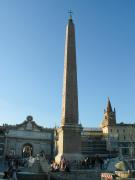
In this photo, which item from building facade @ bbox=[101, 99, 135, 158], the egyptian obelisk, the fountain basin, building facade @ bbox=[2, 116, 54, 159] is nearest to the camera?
the fountain basin

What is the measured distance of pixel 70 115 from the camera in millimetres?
26172

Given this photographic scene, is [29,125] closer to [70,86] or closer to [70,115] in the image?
[70,86]

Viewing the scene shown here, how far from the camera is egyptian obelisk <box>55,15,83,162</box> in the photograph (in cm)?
2555

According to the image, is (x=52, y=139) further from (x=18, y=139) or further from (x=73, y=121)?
(x=73, y=121)

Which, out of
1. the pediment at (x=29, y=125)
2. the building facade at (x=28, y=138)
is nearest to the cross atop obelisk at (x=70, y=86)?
the building facade at (x=28, y=138)

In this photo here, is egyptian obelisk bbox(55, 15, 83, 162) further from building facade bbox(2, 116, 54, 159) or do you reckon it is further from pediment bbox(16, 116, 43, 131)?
pediment bbox(16, 116, 43, 131)

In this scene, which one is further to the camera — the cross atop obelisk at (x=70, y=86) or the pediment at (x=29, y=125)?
the pediment at (x=29, y=125)

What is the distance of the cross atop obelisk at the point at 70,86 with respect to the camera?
26.2 metres

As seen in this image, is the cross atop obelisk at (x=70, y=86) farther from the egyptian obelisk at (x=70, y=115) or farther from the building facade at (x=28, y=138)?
the building facade at (x=28, y=138)

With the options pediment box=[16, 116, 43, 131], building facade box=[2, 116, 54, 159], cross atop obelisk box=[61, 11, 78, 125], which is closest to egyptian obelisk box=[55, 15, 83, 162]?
cross atop obelisk box=[61, 11, 78, 125]

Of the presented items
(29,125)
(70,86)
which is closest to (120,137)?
(29,125)

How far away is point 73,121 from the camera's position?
85.6 ft

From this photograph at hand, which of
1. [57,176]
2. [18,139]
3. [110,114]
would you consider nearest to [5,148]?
[18,139]

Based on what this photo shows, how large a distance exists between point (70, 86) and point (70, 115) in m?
2.44
